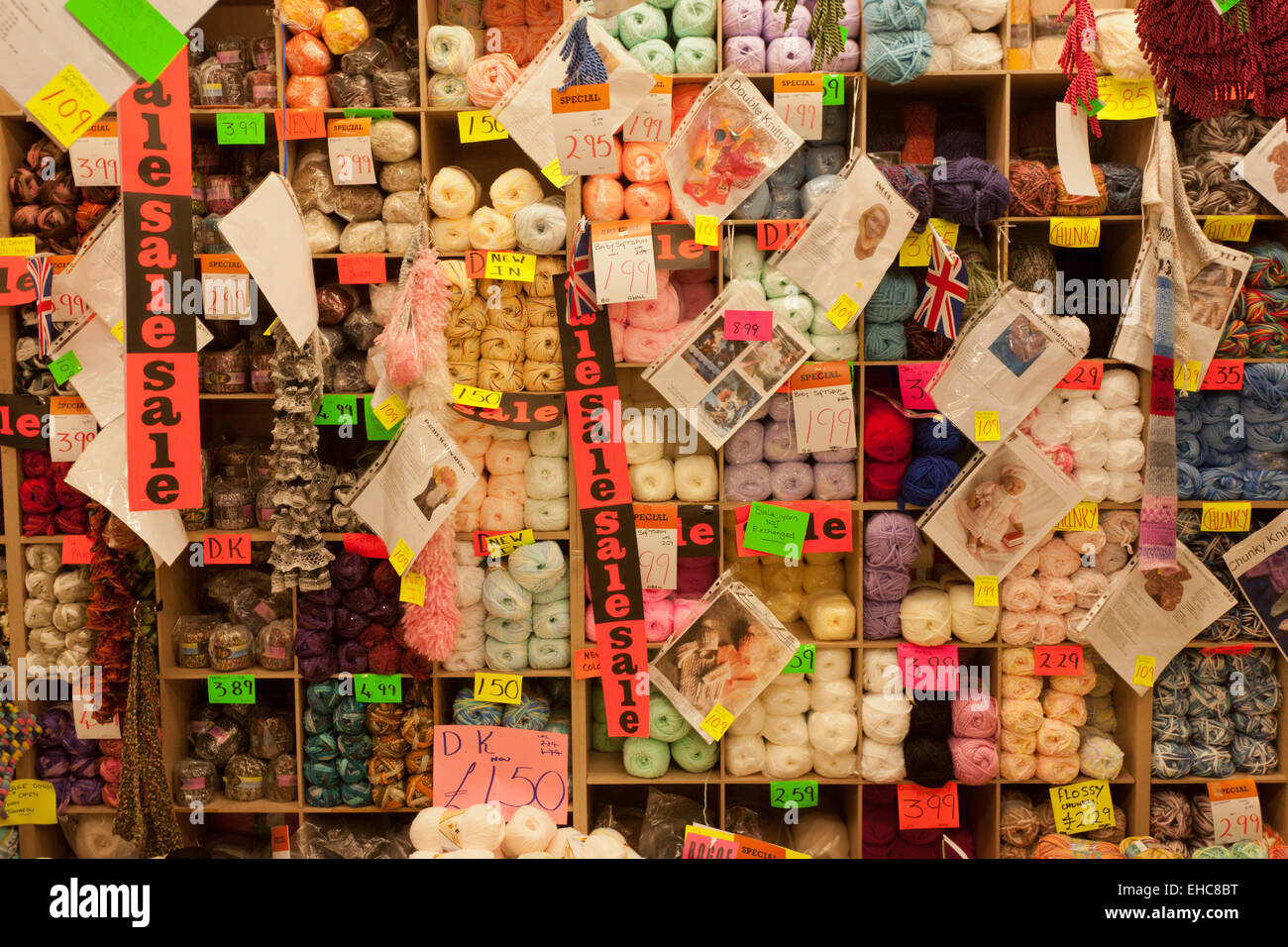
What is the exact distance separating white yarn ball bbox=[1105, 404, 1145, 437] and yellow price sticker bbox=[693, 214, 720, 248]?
1.18 m

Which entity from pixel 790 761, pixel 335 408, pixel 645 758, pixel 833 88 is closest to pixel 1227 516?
pixel 790 761

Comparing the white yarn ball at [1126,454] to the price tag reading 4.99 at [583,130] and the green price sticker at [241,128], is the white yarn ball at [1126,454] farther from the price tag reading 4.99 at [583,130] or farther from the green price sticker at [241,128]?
the green price sticker at [241,128]

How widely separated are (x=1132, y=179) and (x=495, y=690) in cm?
226

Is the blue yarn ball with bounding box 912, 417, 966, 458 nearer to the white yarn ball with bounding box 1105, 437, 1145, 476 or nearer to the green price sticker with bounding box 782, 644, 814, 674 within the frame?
the white yarn ball with bounding box 1105, 437, 1145, 476

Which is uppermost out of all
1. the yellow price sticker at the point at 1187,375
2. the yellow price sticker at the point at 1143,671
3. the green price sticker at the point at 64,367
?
the green price sticker at the point at 64,367

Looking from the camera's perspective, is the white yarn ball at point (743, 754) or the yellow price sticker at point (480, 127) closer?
the yellow price sticker at point (480, 127)

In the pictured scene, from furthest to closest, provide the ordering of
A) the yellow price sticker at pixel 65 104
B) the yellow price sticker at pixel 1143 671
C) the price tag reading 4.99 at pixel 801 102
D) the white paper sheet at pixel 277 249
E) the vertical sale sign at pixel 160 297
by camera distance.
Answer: the yellow price sticker at pixel 1143 671, the price tag reading 4.99 at pixel 801 102, the white paper sheet at pixel 277 249, the vertical sale sign at pixel 160 297, the yellow price sticker at pixel 65 104

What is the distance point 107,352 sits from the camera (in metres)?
2.58

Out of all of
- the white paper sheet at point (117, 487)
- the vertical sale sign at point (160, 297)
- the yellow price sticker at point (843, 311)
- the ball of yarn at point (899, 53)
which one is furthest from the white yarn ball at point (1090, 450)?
the white paper sheet at point (117, 487)

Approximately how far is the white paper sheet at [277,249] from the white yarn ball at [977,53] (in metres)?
1.79

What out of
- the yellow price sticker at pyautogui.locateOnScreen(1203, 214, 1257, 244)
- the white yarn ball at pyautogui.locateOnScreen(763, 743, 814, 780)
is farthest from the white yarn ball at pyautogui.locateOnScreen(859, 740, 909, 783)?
the yellow price sticker at pyautogui.locateOnScreen(1203, 214, 1257, 244)

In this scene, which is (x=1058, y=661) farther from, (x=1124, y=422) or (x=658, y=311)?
(x=658, y=311)

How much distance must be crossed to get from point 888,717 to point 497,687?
1.09 metres

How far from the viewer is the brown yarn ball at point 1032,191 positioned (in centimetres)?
252
